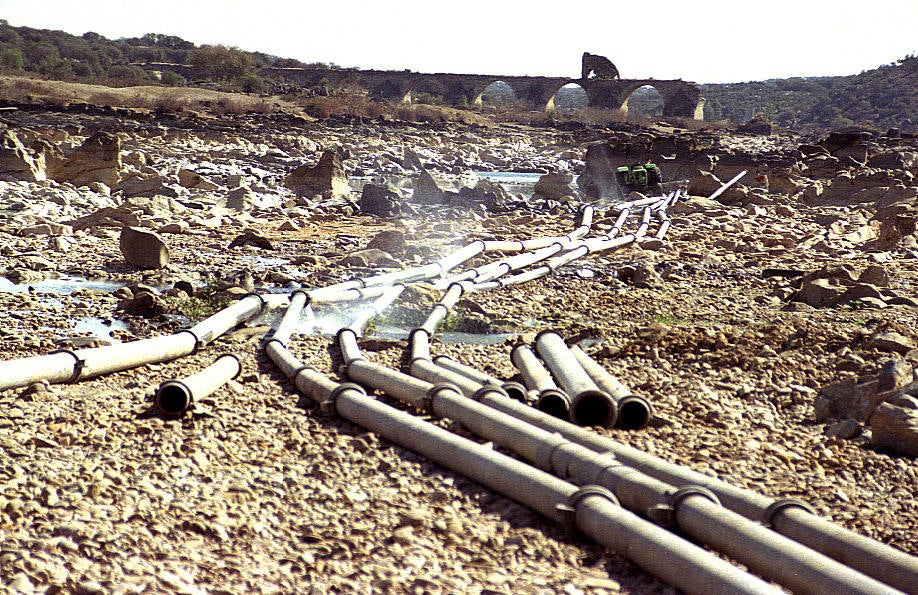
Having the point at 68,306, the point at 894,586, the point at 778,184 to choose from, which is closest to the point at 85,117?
the point at 778,184

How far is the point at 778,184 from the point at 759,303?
12.4 m

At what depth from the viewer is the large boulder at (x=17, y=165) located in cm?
1568

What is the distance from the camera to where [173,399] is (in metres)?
5.15

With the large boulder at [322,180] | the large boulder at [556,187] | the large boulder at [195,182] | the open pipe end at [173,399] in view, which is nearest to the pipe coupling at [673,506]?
the open pipe end at [173,399]

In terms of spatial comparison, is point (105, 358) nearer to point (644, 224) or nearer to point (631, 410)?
point (631, 410)

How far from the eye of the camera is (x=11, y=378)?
208 inches

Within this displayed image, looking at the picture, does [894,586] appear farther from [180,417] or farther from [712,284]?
[712,284]

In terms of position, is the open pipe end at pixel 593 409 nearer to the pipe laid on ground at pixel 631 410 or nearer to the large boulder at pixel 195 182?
the pipe laid on ground at pixel 631 410

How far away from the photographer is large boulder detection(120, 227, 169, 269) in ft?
33.6

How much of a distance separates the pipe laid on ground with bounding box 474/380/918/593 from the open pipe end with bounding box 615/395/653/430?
0.47m

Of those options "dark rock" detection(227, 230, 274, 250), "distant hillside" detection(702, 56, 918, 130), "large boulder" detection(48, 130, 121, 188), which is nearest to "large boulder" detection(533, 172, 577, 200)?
"large boulder" detection(48, 130, 121, 188)

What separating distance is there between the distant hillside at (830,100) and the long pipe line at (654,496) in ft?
198

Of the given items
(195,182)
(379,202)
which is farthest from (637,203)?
(195,182)

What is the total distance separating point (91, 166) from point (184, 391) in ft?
42.3
